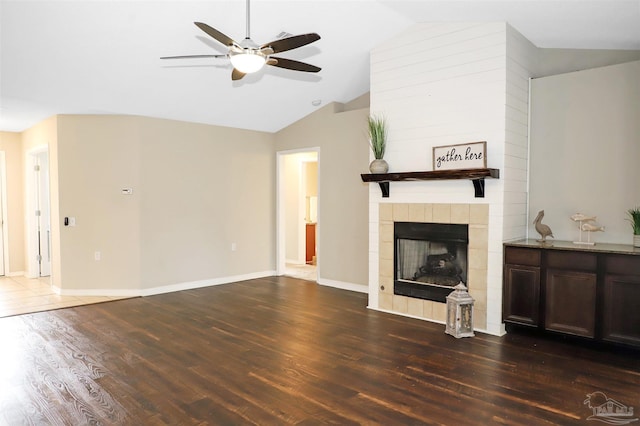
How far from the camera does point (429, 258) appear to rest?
15.8ft

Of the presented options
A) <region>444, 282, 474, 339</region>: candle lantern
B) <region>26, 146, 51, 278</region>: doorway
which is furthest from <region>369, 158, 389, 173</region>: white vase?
<region>26, 146, 51, 278</region>: doorway

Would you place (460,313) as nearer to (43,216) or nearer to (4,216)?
(43,216)

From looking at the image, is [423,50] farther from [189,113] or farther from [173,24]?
[189,113]

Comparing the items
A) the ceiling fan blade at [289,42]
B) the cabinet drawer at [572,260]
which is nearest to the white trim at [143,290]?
the ceiling fan blade at [289,42]

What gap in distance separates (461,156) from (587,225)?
1.37 metres

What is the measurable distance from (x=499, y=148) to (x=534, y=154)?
73 cm

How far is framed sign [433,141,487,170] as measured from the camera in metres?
4.23

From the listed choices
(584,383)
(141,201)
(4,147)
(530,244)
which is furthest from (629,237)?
(4,147)

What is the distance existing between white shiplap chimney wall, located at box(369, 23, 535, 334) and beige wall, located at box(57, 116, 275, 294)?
2.93 m

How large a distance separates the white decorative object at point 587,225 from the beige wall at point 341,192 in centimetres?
268

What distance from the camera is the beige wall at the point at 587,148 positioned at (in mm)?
4121

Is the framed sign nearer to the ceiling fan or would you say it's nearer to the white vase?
the white vase

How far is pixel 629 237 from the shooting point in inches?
162

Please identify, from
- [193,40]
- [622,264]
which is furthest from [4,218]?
[622,264]
